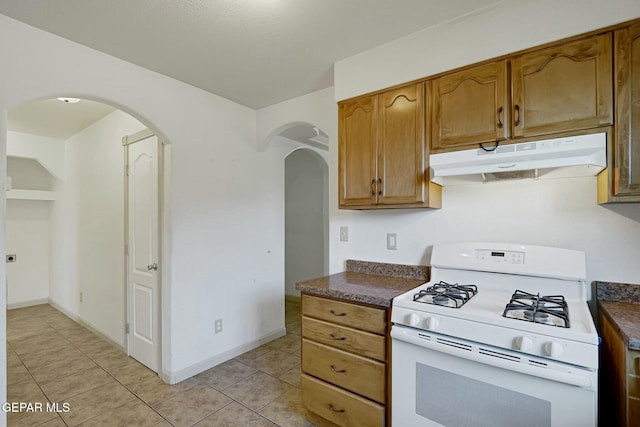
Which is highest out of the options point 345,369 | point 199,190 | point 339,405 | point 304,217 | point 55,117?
point 55,117

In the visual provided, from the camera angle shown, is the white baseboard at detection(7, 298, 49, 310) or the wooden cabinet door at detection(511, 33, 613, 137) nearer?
the wooden cabinet door at detection(511, 33, 613, 137)

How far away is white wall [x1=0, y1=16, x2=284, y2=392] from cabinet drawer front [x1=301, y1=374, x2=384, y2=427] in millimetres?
1257

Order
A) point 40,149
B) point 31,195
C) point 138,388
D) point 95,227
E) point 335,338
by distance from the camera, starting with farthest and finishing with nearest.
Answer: point 31,195, point 40,149, point 95,227, point 138,388, point 335,338

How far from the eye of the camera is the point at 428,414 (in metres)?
1.46

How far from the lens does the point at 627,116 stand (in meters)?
1.31

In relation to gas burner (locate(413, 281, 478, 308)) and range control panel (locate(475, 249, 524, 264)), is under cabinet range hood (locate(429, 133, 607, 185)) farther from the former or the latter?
gas burner (locate(413, 281, 478, 308))

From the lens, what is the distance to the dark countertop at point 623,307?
3.57 feet

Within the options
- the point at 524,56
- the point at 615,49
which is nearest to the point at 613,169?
the point at 615,49

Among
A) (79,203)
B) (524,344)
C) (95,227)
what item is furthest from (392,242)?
(79,203)

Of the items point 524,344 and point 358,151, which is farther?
point 358,151

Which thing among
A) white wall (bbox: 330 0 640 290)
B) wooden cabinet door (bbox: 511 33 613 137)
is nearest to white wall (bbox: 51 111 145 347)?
white wall (bbox: 330 0 640 290)

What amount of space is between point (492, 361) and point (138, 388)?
8.49 feet

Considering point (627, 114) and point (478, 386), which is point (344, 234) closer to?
point (478, 386)

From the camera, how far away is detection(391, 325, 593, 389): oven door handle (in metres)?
1.10
